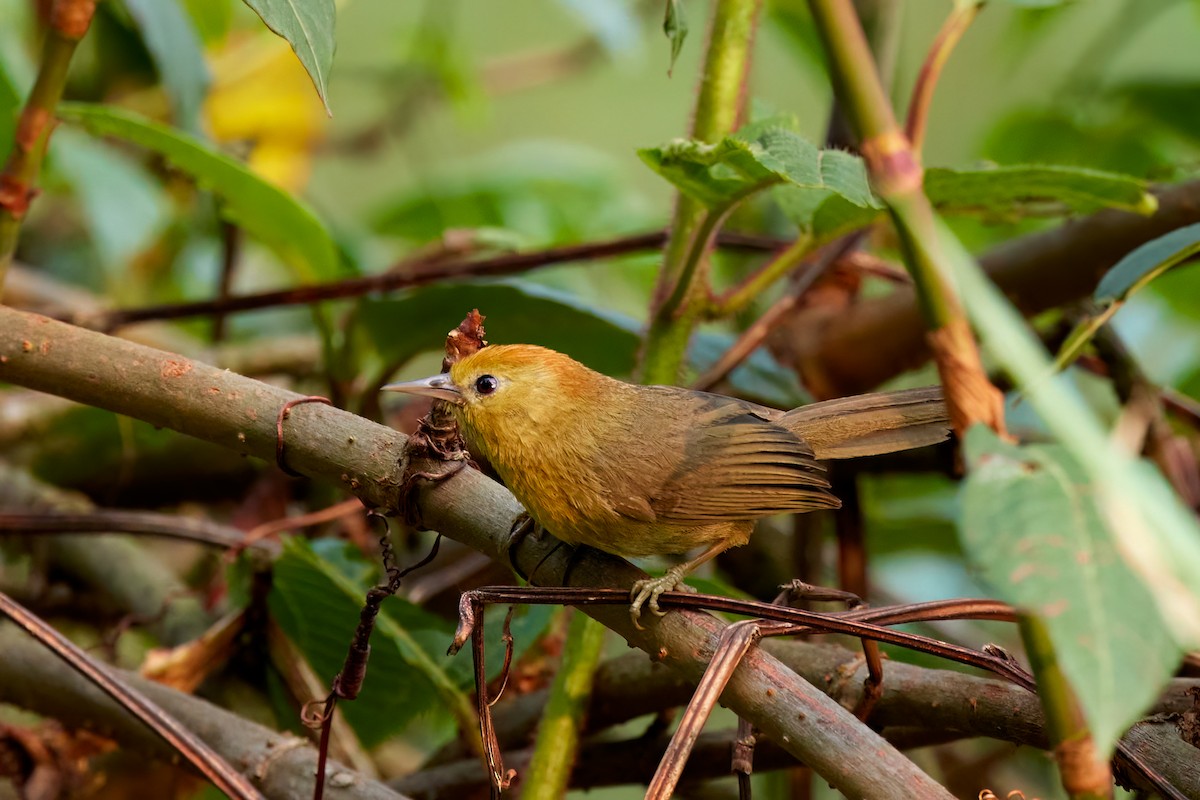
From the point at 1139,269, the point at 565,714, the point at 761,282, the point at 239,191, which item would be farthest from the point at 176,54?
the point at 1139,269

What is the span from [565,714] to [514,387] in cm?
49

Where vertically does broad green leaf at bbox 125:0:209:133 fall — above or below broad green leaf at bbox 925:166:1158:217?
above

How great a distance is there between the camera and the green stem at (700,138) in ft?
5.63

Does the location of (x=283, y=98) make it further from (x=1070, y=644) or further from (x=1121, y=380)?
(x=1070, y=644)

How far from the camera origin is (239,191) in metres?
2.14

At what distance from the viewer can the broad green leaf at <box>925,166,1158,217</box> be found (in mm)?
1360

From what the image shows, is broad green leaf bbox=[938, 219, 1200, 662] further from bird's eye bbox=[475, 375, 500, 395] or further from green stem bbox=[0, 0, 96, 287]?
green stem bbox=[0, 0, 96, 287]

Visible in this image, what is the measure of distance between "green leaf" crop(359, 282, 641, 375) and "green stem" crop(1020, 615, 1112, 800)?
51.9 inches

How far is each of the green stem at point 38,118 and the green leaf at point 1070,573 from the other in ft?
4.47

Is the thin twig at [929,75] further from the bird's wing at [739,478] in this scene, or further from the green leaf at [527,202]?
the green leaf at [527,202]

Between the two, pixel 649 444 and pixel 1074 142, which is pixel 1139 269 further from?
pixel 1074 142

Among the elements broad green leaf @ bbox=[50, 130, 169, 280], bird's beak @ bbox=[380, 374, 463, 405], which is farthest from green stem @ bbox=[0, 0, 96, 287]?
broad green leaf @ bbox=[50, 130, 169, 280]

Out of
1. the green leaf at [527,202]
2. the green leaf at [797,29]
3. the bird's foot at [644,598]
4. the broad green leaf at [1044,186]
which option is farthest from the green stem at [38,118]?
the green leaf at [797,29]

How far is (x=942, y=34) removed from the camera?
3.43 feet
